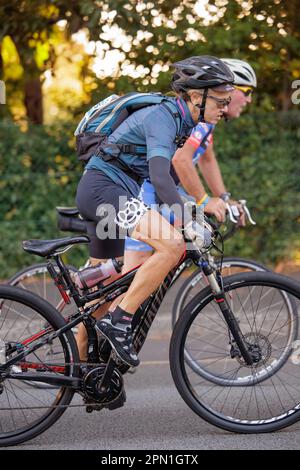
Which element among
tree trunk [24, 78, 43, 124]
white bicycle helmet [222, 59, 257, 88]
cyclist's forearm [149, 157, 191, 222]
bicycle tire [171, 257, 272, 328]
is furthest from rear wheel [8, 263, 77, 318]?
tree trunk [24, 78, 43, 124]

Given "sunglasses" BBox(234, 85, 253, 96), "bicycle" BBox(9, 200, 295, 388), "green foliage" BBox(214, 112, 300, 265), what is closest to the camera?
"bicycle" BBox(9, 200, 295, 388)

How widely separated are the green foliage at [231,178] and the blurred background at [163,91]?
0.03ft

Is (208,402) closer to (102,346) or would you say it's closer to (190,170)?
(102,346)

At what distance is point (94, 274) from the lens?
4691 millimetres

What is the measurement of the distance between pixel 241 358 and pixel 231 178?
4.57 metres

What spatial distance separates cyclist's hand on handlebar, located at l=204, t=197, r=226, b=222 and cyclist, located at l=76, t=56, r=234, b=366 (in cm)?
112

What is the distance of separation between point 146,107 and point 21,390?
1674mm

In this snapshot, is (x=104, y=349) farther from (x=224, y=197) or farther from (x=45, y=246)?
(x=224, y=197)

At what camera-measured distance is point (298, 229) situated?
911 cm

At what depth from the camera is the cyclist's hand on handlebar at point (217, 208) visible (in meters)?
5.66

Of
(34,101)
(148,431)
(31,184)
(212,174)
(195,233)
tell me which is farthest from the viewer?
(34,101)

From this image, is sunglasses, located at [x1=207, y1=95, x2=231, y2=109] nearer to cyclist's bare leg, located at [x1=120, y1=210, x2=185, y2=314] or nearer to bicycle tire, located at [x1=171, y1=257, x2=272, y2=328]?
cyclist's bare leg, located at [x1=120, y1=210, x2=185, y2=314]

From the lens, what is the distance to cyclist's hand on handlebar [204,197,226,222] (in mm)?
5656

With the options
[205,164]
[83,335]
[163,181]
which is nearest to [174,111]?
[163,181]
